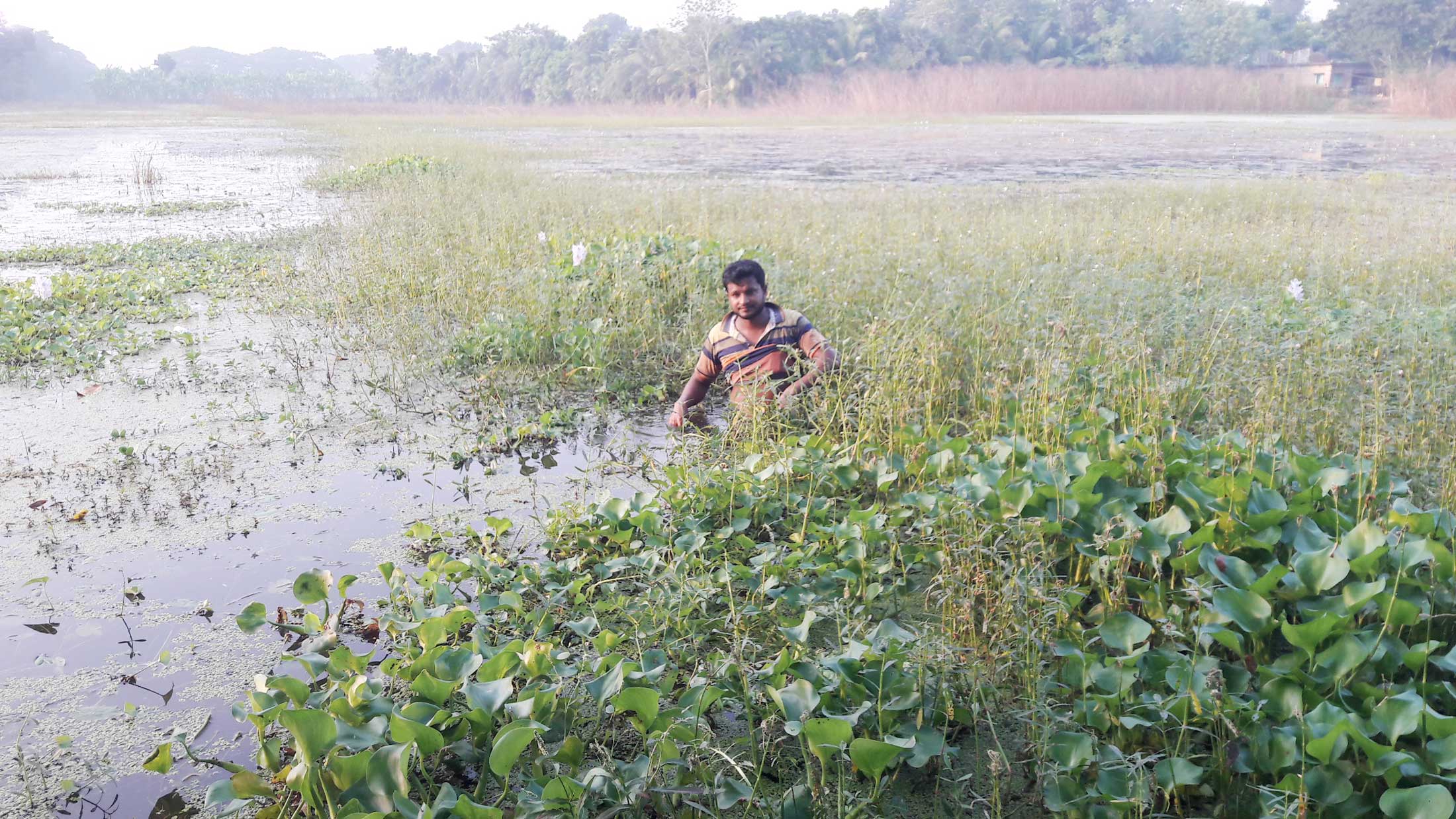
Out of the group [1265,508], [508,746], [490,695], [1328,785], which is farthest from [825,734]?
[1265,508]

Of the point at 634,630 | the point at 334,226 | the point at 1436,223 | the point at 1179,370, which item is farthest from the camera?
the point at 334,226

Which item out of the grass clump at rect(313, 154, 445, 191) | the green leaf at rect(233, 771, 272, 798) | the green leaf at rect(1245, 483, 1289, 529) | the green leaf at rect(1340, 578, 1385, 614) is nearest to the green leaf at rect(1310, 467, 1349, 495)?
the green leaf at rect(1245, 483, 1289, 529)

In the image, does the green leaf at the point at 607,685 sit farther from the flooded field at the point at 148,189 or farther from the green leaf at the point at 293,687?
the flooded field at the point at 148,189

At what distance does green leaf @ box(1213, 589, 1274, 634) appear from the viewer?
7.36 ft

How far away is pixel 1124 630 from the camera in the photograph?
2271 millimetres

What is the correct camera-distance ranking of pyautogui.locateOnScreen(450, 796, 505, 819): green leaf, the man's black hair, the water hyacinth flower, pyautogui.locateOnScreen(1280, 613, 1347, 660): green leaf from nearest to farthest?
pyautogui.locateOnScreen(450, 796, 505, 819): green leaf
pyautogui.locateOnScreen(1280, 613, 1347, 660): green leaf
the man's black hair
the water hyacinth flower

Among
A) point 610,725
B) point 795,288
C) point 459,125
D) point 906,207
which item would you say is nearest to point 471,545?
point 610,725

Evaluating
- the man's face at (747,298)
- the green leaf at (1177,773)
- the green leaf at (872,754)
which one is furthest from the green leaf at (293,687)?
the man's face at (747,298)

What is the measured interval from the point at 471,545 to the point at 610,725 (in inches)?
51.1

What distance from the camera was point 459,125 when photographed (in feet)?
120

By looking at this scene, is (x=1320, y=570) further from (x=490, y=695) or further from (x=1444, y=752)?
(x=490, y=695)

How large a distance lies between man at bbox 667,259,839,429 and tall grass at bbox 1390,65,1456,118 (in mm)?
29554

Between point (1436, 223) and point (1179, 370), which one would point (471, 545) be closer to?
point (1179, 370)

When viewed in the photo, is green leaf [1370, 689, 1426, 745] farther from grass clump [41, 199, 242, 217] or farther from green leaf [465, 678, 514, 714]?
grass clump [41, 199, 242, 217]
